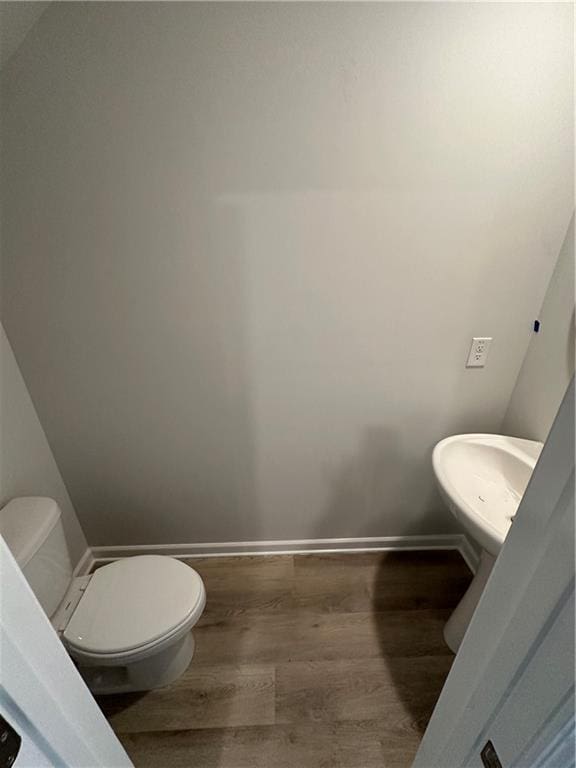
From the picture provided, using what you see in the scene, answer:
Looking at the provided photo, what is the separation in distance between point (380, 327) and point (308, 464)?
66 cm

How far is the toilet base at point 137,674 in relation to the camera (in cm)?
120

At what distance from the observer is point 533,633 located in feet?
1.33

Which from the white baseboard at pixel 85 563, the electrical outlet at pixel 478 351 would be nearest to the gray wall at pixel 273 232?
the electrical outlet at pixel 478 351

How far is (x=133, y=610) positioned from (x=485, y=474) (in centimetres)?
125

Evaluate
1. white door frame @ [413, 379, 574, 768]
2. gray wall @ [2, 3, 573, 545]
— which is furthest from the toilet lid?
white door frame @ [413, 379, 574, 768]

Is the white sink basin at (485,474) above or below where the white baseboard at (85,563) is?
above

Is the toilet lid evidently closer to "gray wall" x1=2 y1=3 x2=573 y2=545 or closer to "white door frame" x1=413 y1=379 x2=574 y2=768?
"gray wall" x1=2 y1=3 x2=573 y2=545

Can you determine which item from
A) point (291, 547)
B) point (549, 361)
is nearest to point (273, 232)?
point (549, 361)

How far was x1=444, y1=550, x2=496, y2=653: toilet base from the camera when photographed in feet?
3.98

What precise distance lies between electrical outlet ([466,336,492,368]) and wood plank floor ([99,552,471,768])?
1.01m

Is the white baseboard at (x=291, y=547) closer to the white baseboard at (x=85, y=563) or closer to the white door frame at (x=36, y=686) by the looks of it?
the white baseboard at (x=85, y=563)

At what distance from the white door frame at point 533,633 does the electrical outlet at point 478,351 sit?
1007 millimetres

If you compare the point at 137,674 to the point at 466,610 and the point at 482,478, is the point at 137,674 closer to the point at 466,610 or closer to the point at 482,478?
the point at 466,610

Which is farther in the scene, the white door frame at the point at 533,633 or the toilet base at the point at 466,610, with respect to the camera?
the toilet base at the point at 466,610
